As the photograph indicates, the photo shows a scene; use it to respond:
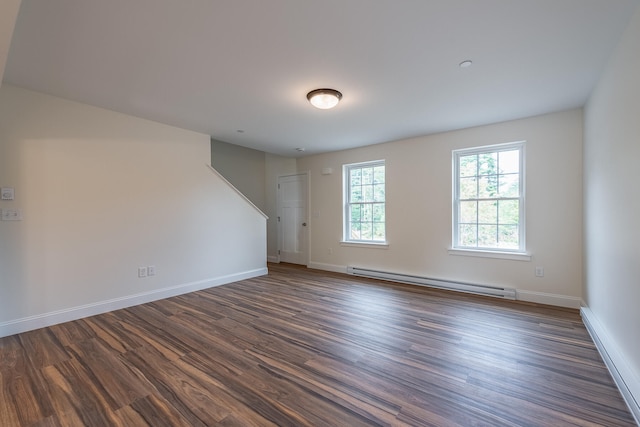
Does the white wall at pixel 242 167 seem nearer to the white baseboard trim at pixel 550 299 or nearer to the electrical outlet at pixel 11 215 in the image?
the electrical outlet at pixel 11 215

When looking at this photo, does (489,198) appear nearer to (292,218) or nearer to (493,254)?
(493,254)

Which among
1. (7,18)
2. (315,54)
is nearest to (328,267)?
(315,54)

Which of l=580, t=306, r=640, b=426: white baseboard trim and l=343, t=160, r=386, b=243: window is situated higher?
l=343, t=160, r=386, b=243: window

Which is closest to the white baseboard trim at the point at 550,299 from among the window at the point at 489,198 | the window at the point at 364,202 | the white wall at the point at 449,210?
the white wall at the point at 449,210

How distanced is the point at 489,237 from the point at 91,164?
5.08 metres

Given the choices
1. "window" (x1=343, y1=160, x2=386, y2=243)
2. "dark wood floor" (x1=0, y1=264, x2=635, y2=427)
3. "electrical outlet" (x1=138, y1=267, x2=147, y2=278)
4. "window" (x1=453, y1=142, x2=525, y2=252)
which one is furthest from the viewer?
"window" (x1=343, y1=160, x2=386, y2=243)

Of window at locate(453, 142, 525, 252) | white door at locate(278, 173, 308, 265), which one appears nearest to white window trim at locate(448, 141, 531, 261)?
window at locate(453, 142, 525, 252)

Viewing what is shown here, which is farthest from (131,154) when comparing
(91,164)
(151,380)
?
(151,380)

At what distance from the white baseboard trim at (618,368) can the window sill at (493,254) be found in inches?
42.0

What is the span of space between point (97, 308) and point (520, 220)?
524cm

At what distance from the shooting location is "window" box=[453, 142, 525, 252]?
12.3ft

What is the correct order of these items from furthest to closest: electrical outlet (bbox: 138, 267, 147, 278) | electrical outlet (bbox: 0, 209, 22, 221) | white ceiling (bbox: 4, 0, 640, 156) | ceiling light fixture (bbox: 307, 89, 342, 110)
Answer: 1. electrical outlet (bbox: 138, 267, 147, 278)
2. ceiling light fixture (bbox: 307, 89, 342, 110)
3. electrical outlet (bbox: 0, 209, 22, 221)
4. white ceiling (bbox: 4, 0, 640, 156)

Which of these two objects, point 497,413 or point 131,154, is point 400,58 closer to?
point 497,413

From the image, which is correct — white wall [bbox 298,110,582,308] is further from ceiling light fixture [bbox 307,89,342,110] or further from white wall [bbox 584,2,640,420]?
ceiling light fixture [bbox 307,89,342,110]
